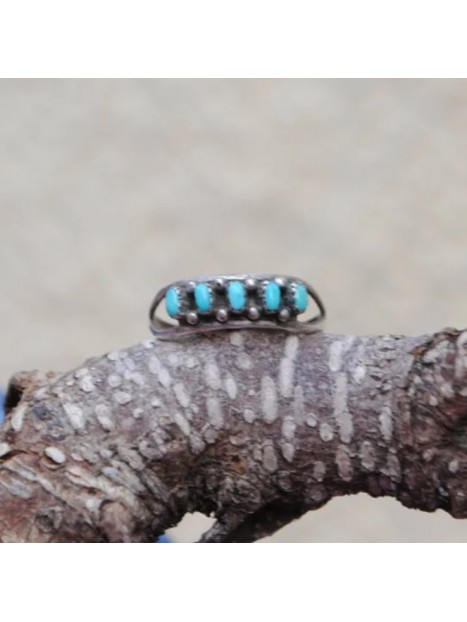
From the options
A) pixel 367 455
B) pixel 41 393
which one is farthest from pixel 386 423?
pixel 41 393

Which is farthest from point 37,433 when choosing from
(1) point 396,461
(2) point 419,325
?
(2) point 419,325

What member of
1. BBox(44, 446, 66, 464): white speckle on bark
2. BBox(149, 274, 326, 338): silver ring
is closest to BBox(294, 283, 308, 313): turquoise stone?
BBox(149, 274, 326, 338): silver ring

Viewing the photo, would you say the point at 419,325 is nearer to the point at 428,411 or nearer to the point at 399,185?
the point at 399,185

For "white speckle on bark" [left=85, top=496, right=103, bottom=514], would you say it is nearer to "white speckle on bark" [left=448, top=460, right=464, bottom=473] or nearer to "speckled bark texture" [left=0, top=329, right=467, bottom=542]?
"speckled bark texture" [left=0, top=329, right=467, bottom=542]

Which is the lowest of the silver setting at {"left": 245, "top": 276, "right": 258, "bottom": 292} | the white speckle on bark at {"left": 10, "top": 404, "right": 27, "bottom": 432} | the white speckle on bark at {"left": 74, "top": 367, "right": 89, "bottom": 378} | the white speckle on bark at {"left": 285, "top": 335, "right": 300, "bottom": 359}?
the white speckle on bark at {"left": 10, "top": 404, "right": 27, "bottom": 432}

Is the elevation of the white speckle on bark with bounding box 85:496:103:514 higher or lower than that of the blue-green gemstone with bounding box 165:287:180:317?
lower

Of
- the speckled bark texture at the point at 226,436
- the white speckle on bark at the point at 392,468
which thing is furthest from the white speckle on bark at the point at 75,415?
the white speckle on bark at the point at 392,468
